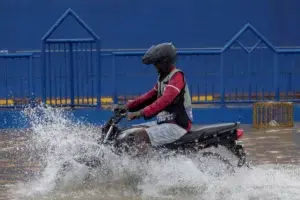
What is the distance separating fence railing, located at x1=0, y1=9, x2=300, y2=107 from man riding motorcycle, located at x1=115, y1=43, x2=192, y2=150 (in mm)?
6833

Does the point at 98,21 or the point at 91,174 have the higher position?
the point at 98,21

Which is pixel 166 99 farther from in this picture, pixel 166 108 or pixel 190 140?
pixel 190 140

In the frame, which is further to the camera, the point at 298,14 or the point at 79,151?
the point at 298,14

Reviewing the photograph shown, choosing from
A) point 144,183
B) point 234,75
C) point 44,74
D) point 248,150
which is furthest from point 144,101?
point 234,75

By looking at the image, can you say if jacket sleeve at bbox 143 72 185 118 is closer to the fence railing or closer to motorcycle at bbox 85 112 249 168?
motorcycle at bbox 85 112 249 168

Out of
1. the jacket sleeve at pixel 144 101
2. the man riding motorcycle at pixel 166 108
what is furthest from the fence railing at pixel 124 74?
the man riding motorcycle at pixel 166 108

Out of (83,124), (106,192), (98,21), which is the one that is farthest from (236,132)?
(98,21)

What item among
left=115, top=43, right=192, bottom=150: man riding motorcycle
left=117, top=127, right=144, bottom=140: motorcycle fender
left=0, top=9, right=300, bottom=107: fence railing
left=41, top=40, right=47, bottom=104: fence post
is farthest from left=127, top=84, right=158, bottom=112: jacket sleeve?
left=41, top=40, right=47, bottom=104: fence post

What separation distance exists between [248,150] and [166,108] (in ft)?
12.7

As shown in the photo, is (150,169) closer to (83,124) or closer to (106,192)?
(106,192)

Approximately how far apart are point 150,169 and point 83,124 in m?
6.50

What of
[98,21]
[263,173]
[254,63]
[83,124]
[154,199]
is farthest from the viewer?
[98,21]

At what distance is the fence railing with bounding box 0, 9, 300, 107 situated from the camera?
15.1 meters

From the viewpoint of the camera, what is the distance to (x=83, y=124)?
14359mm
